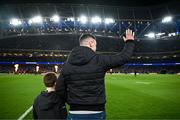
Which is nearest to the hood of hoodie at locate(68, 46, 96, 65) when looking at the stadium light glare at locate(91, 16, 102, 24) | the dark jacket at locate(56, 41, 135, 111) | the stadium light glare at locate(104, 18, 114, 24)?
the dark jacket at locate(56, 41, 135, 111)

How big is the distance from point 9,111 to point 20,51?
230 feet

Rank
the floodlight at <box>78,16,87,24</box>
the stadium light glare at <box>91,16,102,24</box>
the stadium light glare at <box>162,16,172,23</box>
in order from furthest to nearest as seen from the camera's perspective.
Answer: the stadium light glare at <box>162,16,172,23</box> < the stadium light glare at <box>91,16,102,24</box> < the floodlight at <box>78,16,87,24</box>

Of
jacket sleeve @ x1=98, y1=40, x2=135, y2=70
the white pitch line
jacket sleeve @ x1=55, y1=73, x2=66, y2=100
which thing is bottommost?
the white pitch line

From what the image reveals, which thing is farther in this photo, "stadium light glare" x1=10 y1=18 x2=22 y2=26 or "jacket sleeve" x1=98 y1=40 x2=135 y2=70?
"stadium light glare" x1=10 y1=18 x2=22 y2=26

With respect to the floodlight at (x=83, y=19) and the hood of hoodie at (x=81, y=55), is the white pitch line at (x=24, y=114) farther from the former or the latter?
the floodlight at (x=83, y=19)

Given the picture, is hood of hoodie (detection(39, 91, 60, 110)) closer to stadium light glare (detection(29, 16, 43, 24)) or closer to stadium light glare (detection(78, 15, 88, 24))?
stadium light glare (detection(29, 16, 43, 24))

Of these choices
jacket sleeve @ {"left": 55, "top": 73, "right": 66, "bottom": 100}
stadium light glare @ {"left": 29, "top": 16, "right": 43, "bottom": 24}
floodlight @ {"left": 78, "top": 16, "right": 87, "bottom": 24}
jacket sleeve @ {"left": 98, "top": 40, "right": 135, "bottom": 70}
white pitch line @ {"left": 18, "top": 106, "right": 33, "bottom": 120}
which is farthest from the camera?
floodlight @ {"left": 78, "top": 16, "right": 87, "bottom": 24}

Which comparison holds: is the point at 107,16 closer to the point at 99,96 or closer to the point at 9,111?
the point at 9,111

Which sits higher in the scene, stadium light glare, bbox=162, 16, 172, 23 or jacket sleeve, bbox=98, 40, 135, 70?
stadium light glare, bbox=162, 16, 172, 23

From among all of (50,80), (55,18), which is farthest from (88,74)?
(55,18)

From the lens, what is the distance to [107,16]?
221ft

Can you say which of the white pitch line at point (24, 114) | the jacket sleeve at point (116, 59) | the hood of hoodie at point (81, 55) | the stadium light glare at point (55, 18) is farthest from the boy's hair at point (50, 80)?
the stadium light glare at point (55, 18)

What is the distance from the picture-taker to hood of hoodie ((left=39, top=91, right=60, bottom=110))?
18.2ft

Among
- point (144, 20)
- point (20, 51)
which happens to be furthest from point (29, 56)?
point (144, 20)
